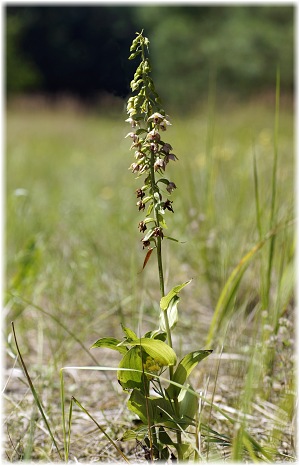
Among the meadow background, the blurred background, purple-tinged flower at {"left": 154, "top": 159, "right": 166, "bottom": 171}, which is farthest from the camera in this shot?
the blurred background

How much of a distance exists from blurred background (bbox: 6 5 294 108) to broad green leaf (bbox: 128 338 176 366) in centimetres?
1016

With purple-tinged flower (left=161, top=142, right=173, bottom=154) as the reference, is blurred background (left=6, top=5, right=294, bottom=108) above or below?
above

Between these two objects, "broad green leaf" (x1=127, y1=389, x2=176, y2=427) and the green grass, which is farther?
the green grass

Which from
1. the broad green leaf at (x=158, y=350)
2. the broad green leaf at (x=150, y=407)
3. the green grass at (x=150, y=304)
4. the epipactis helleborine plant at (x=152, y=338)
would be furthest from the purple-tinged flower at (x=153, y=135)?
the broad green leaf at (x=150, y=407)

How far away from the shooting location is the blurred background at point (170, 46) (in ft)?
44.3

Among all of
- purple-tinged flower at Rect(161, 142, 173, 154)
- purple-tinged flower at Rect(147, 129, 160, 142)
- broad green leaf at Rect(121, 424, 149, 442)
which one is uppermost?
purple-tinged flower at Rect(147, 129, 160, 142)

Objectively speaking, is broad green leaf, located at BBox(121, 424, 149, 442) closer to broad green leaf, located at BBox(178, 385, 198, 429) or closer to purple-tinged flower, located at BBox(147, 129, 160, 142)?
broad green leaf, located at BBox(178, 385, 198, 429)

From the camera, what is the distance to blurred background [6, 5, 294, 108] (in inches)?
532

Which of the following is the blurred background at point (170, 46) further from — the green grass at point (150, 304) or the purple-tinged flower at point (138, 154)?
the purple-tinged flower at point (138, 154)

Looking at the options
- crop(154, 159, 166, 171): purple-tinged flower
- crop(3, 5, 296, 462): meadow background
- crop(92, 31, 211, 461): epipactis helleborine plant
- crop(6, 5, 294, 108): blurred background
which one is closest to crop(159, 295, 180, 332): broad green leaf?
crop(92, 31, 211, 461): epipactis helleborine plant

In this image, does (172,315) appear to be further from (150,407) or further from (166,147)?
(166,147)

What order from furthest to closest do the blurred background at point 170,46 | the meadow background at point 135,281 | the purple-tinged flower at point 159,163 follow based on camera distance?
the blurred background at point 170,46 < the meadow background at point 135,281 < the purple-tinged flower at point 159,163

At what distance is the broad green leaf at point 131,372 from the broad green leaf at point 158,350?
0.02 meters

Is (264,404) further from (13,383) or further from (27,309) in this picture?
(27,309)
